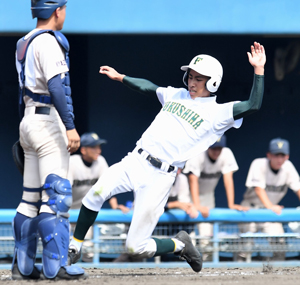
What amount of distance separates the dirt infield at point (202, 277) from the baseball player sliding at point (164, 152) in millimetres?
220

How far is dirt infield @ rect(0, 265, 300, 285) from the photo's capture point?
157 inches

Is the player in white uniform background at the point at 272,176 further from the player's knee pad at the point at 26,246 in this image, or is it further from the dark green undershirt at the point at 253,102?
the player's knee pad at the point at 26,246

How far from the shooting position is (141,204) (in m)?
4.11

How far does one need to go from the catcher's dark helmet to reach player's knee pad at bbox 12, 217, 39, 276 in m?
1.39

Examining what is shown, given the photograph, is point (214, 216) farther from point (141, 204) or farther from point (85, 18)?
point (85, 18)

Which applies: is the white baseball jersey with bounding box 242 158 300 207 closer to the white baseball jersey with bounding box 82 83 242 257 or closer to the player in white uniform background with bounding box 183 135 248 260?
the player in white uniform background with bounding box 183 135 248 260

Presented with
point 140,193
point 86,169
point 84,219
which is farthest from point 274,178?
point 84,219

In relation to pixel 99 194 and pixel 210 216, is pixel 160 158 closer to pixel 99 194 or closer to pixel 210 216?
pixel 99 194

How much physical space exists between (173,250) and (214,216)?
4.19ft

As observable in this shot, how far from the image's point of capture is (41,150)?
4.00 m

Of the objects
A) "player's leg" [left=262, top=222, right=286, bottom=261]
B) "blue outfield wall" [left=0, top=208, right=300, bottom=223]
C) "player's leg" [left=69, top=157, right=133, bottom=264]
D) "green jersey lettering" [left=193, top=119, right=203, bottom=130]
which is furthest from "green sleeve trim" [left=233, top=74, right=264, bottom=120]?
"player's leg" [left=262, top=222, right=286, bottom=261]

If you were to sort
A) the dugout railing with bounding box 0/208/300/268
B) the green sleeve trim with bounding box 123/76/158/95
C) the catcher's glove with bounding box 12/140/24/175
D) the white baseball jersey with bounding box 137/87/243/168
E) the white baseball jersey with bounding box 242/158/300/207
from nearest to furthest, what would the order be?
the white baseball jersey with bounding box 137/87/243/168 → the catcher's glove with bounding box 12/140/24/175 → the green sleeve trim with bounding box 123/76/158/95 → the dugout railing with bounding box 0/208/300/268 → the white baseball jersey with bounding box 242/158/300/207

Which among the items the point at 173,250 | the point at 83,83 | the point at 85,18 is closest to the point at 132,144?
the point at 83,83

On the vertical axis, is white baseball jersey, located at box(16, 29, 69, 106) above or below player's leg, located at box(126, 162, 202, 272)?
above
